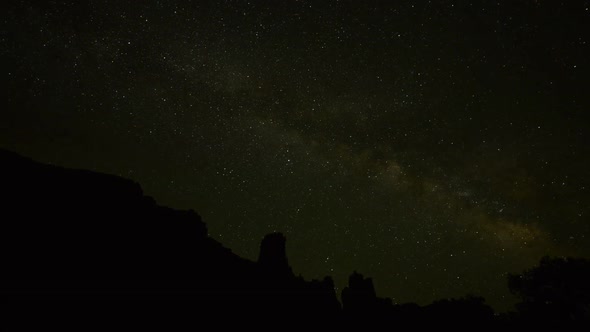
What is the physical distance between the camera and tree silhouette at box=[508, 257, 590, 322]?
1752 inches

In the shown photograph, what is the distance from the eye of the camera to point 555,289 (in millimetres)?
47031

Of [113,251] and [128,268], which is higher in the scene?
[113,251]

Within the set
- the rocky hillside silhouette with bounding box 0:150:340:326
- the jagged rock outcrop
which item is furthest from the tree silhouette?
the rocky hillside silhouette with bounding box 0:150:340:326

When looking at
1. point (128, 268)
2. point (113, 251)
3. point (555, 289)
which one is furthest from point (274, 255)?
point (555, 289)

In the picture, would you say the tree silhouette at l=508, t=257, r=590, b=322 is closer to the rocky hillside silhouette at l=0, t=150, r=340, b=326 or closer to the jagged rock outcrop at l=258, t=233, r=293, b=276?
the jagged rock outcrop at l=258, t=233, r=293, b=276

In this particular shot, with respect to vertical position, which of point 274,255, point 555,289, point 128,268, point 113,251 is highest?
point 274,255

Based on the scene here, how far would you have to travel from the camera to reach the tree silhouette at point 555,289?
146 feet

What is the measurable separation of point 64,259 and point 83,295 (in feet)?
7.44

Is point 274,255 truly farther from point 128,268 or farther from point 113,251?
point 113,251

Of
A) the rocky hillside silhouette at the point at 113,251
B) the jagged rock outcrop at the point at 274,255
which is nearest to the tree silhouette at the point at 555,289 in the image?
the jagged rock outcrop at the point at 274,255

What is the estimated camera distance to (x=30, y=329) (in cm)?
1798

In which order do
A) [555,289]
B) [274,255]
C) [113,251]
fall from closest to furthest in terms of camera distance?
[113,251] → [274,255] → [555,289]

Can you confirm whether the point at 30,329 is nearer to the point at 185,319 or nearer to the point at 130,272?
the point at 130,272

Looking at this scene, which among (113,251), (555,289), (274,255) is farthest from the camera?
(555,289)
